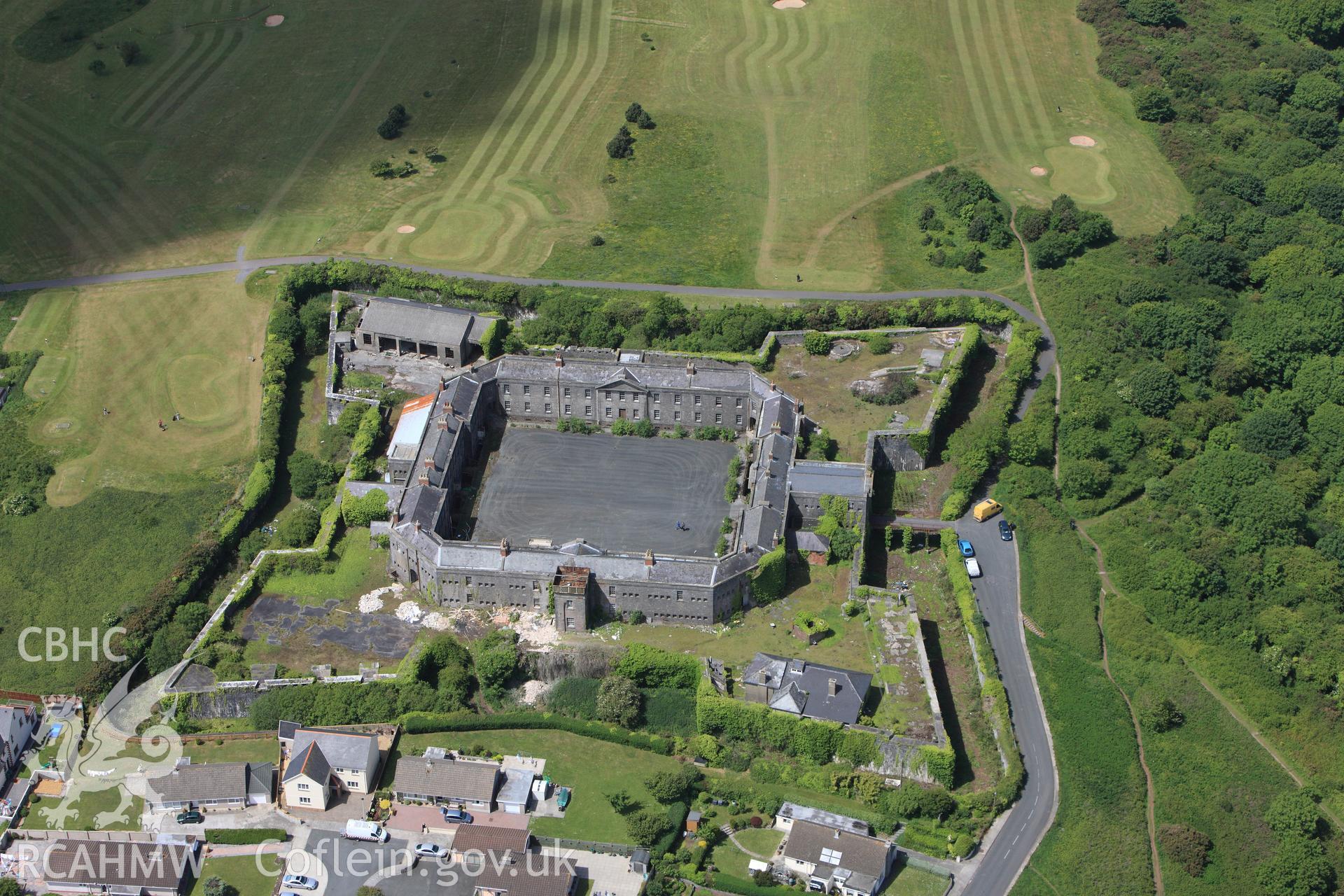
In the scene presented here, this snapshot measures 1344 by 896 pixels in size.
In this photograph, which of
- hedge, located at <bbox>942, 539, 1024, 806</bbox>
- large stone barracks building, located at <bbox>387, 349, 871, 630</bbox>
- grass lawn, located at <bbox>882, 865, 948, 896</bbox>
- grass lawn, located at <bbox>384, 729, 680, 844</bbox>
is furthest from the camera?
large stone barracks building, located at <bbox>387, 349, 871, 630</bbox>

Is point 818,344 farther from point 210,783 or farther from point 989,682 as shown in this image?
point 210,783

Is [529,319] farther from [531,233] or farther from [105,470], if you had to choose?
[105,470]

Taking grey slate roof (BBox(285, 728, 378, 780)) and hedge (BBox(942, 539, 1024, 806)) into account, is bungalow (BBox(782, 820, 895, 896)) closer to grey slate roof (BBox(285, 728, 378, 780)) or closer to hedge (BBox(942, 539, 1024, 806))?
hedge (BBox(942, 539, 1024, 806))

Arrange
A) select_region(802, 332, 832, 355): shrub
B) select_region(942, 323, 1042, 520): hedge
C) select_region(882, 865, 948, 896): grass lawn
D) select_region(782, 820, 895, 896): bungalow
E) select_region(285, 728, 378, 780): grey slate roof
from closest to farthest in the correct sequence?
select_region(782, 820, 895, 896): bungalow < select_region(882, 865, 948, 896): grass lawn < select_region(285, 728, 378, 780): grey slate roof < select_region(942, 323, 1042, 520): hedge < select_region(802, 332, 832, 355): shrub

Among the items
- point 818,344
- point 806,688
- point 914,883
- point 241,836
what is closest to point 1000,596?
point 806,688

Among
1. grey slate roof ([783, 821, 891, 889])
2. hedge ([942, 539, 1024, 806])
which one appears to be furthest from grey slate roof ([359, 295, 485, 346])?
grey slate roof ([783, 821, 891, 889])

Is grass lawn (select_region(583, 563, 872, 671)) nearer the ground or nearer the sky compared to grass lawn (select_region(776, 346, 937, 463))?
nearer the ground

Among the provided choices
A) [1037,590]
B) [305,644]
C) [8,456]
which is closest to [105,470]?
[8,456]
